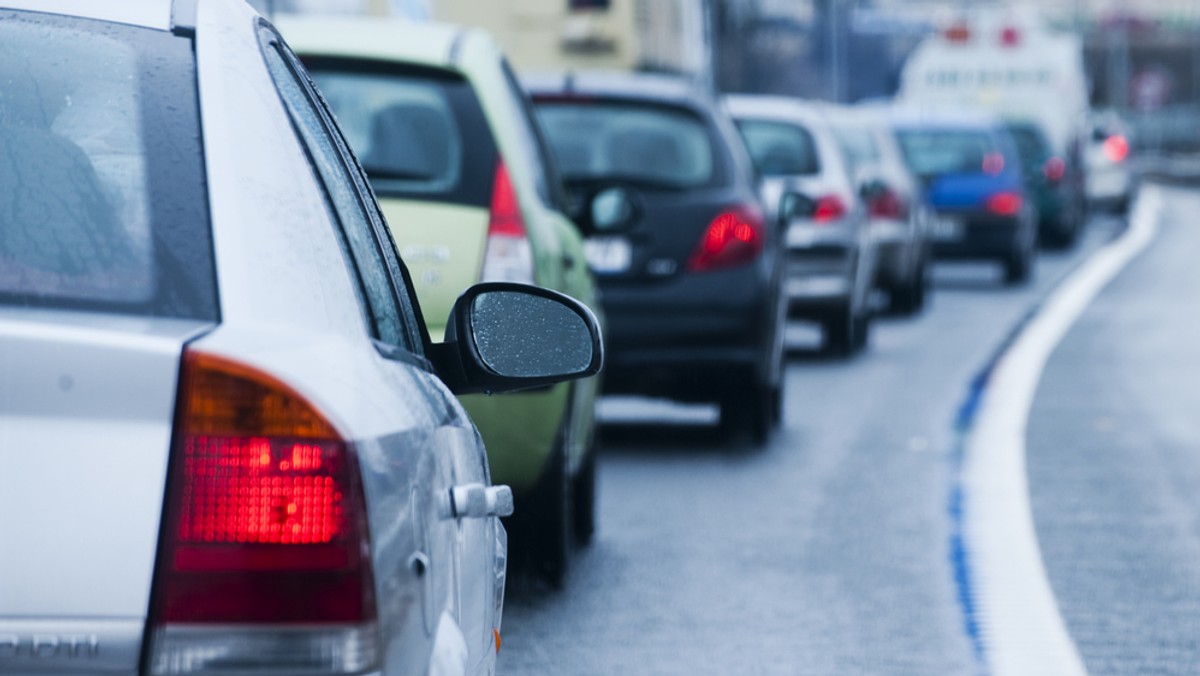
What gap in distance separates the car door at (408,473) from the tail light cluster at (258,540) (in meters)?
0.05

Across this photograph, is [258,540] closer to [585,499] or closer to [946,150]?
[585,499]

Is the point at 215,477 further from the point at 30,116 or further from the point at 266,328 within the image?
the point at 30,116

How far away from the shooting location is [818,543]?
852 centimetres

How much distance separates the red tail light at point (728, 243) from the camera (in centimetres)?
1134

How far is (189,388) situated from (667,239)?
891 cm

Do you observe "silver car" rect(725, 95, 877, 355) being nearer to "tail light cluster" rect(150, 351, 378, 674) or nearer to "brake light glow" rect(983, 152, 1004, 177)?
"brake light glow" rect(983, 152, 1004, 177)

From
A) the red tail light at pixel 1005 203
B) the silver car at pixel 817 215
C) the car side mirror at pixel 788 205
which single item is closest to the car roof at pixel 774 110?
the silver car at pixel 817 215

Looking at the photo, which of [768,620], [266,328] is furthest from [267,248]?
[768,620]

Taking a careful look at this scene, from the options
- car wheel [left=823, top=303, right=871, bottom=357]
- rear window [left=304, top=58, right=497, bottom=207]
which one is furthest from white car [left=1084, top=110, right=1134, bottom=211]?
rear window [left=304, top=58, right=497, bottom=207]

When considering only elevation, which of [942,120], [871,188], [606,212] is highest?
[606,212]

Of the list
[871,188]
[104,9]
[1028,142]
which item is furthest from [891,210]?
[104,9]

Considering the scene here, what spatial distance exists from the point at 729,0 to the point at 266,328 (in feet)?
176

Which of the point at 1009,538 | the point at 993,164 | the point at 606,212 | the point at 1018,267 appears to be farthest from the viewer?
the point at 1018,267

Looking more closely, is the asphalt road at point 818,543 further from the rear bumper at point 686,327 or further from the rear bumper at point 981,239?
the rear bumper at point 981,239
